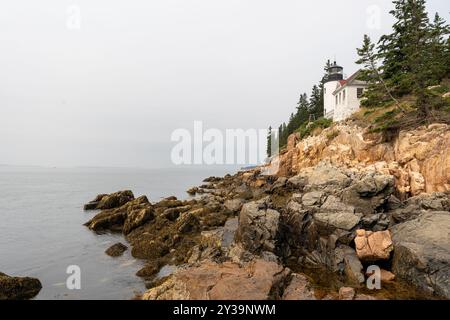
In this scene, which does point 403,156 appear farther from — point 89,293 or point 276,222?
point 89,293

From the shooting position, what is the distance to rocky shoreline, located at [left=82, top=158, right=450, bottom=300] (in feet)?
35.6

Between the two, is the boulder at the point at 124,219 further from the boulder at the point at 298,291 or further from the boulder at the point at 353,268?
the boulder at the point at 353,268

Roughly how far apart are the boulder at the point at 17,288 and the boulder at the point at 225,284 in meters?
7.73

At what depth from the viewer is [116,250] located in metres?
19.4

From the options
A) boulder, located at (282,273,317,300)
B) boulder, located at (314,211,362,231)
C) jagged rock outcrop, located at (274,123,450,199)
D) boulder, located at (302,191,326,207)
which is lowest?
boulder, located at (282,273,317,300)

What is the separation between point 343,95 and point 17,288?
47423 mm

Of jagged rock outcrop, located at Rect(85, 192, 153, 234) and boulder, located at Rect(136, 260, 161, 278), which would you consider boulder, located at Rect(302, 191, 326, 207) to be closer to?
boulder, located at Rect(136, 260, 161, 278)

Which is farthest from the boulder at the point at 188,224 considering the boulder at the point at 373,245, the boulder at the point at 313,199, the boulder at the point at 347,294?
the boulder at the point at 347,294

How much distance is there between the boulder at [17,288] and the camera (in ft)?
44.0

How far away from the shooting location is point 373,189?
65.4 feet

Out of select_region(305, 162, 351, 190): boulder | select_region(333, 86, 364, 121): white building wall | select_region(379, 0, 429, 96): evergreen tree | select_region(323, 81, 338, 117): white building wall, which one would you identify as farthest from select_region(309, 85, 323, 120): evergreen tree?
select_region(305, 162, 351, 190): boulder

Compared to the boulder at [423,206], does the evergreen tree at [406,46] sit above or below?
above

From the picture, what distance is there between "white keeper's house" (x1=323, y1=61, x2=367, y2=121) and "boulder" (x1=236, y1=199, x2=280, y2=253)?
2884 centimetres
